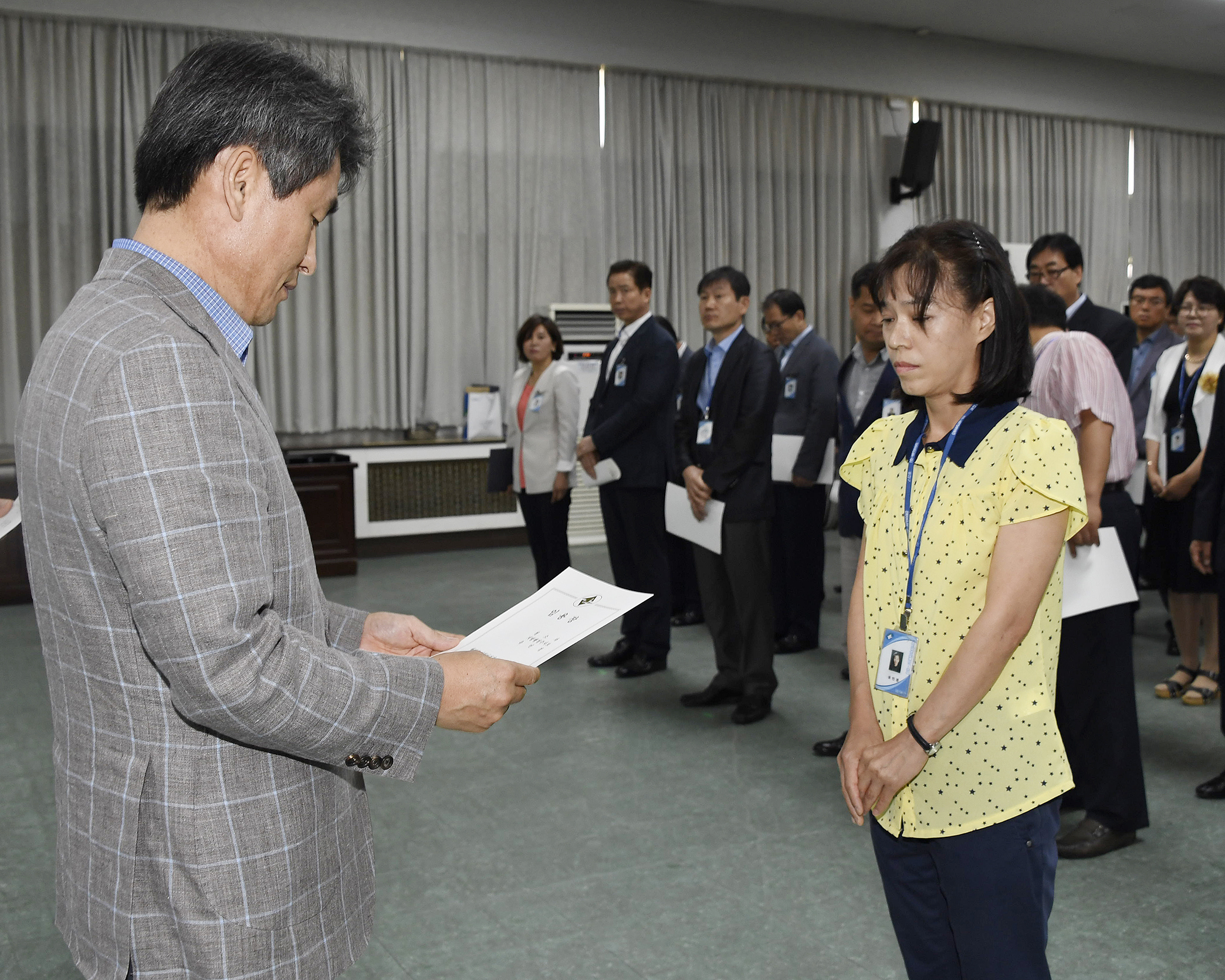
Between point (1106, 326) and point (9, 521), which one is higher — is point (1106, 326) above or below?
above

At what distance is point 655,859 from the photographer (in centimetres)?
268

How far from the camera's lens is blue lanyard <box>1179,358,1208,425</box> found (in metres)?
4.11

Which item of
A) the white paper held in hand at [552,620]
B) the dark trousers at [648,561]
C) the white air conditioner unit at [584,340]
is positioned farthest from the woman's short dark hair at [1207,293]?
the white air conditioner unit at [584,340]

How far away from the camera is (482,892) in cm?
250

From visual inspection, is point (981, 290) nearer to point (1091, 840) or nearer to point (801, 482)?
point (1091, 840)

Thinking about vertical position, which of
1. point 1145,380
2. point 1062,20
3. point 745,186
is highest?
point 1062,20

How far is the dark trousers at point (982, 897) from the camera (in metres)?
1.35

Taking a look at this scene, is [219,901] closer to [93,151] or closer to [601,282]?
[93,151]

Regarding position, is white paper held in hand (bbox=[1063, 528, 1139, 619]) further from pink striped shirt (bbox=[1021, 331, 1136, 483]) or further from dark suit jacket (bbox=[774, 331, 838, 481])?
dark suit jacket (bbox=[774, 331, 838, 481])

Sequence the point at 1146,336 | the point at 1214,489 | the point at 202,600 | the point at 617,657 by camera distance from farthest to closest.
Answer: the point at 1146,336, the point at 617,657, the point at 1214,489, the point at 202,600

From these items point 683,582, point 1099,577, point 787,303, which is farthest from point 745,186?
point 1099,577

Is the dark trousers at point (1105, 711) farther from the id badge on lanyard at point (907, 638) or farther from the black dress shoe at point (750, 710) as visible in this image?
the id badge on lanyard at point (907, 638)

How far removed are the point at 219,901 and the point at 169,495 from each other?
40 cm

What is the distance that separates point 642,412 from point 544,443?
1.98 ft
